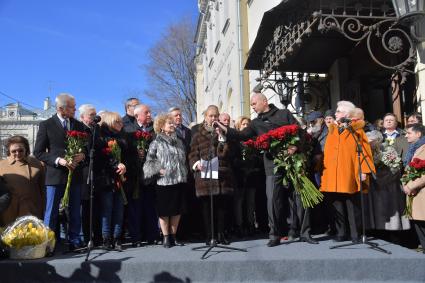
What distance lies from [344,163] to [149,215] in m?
2.81

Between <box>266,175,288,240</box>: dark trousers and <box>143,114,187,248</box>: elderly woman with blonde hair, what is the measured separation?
3.78ft

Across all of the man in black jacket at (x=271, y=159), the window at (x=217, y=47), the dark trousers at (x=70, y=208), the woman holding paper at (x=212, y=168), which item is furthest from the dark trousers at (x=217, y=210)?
the window at (x=217, y=47)

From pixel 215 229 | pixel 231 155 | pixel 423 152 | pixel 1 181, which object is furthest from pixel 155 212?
pixel 423 152

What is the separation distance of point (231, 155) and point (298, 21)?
119 inches

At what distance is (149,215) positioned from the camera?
662cm

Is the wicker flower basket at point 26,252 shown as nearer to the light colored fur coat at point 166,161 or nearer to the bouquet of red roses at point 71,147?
the bouquet of red roses at point 71,147

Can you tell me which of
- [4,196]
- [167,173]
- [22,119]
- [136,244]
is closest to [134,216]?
[136,244]

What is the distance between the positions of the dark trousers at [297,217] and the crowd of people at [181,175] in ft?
0.05

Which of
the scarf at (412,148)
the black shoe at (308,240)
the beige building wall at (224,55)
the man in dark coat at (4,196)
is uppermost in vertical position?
the beige building wall at (224,55)

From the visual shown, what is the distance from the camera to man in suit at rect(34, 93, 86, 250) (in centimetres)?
583

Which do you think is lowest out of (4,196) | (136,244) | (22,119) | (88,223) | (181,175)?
(136,244)

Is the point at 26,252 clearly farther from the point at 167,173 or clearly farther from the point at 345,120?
the point at 345,120

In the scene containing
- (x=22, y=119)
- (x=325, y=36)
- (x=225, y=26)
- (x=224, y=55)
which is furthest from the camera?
(x=22, y=119)

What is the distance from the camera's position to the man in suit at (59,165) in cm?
583
